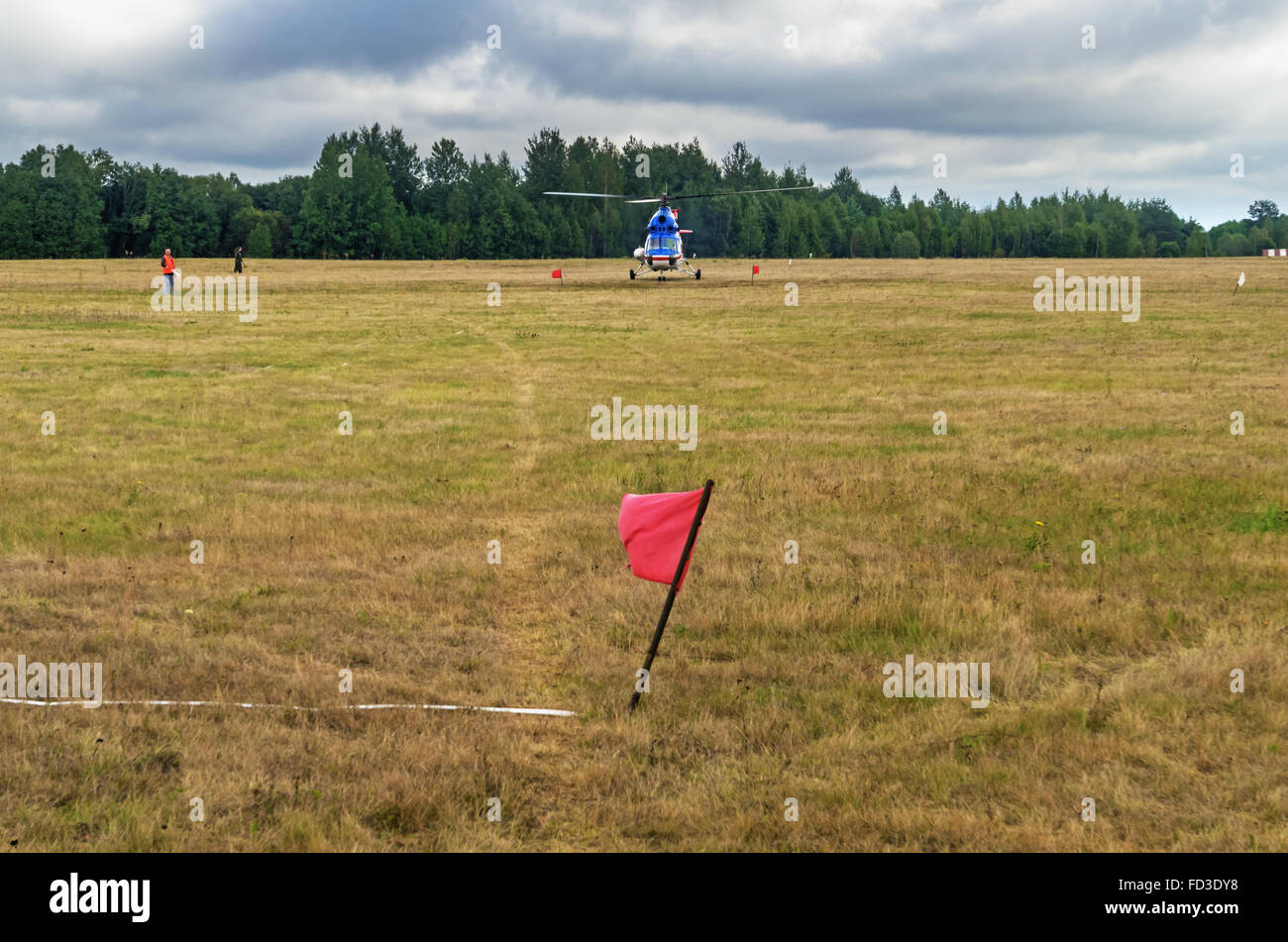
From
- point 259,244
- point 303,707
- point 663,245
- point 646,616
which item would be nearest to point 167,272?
point 663,245

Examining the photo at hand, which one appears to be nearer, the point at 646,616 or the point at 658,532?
the point at 658,532

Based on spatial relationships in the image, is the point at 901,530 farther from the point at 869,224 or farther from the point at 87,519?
the point at 869,224

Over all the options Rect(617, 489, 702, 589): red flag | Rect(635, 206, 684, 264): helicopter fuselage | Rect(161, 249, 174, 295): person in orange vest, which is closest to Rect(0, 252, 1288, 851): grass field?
Rect(617, 489, 702, 589): red flag

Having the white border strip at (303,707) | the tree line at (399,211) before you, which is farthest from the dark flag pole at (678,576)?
the tree line at (399,211)

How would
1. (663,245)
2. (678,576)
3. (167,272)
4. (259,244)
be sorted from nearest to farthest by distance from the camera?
(678,576)
(167,272)
(663,245)
(259,244)

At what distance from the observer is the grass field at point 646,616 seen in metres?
6.79

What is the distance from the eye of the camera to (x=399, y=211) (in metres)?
155

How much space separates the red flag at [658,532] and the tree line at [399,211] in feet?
392

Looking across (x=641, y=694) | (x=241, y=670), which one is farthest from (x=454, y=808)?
(x=241, y=670)

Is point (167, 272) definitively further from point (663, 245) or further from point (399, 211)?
point (399, 211)

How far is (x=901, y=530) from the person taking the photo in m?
13.7

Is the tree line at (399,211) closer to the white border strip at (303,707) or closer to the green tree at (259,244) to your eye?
the green tree at (259,244)

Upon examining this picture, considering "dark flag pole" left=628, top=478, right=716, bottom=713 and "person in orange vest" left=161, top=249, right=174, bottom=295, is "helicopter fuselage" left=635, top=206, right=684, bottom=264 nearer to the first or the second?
"person in orange vest" left=161, top=249, right=174, bottom=295

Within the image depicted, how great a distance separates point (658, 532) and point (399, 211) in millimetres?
155695
